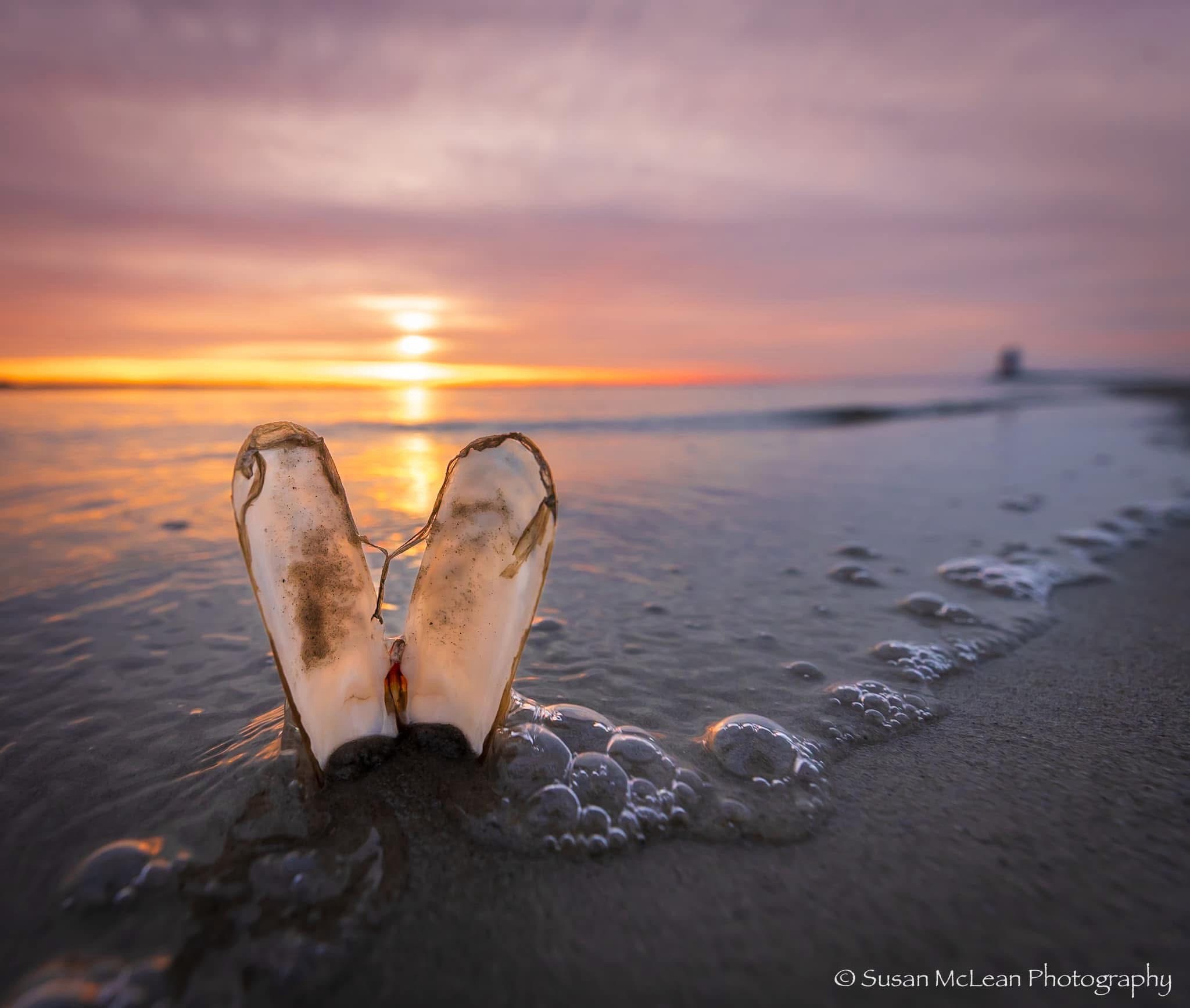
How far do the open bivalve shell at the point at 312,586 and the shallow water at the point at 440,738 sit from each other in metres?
0.18

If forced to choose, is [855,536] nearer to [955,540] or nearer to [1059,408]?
[955,540]

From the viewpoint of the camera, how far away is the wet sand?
1.19 m

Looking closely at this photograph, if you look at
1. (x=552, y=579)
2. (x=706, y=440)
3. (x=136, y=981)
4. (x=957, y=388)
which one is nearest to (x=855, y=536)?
(x=552, y=579)

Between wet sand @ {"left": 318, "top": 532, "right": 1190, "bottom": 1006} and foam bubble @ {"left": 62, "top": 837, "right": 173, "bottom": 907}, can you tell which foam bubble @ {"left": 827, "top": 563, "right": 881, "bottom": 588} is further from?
foam bubble @ {"left": 62, "top": 837, "right": 173, "bottom": 907}

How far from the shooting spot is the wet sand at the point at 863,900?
119cm

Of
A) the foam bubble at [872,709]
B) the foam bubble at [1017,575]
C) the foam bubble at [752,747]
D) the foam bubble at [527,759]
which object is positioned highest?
the foam bubble at [527,759]

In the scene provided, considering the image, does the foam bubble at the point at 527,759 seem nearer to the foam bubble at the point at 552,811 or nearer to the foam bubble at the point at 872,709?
the foam bubble at the point at 552,811

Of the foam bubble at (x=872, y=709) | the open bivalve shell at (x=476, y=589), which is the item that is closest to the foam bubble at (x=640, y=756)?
the open bivalve shell at (x=476, y=589)

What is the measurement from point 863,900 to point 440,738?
1.04 meters

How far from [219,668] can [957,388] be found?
124 ft

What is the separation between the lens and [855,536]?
14.9 ft

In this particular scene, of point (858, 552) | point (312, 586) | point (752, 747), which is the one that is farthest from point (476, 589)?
point (858, 552)

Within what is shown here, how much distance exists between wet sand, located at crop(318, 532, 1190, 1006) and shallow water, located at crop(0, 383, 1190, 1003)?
9cm

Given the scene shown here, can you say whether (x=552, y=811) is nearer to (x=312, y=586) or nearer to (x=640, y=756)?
(x=640, y=756)
